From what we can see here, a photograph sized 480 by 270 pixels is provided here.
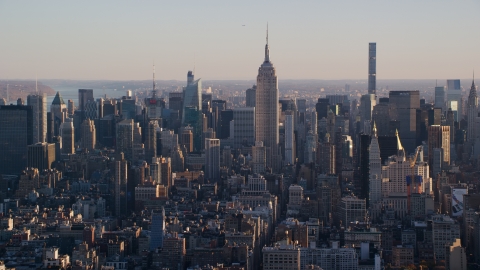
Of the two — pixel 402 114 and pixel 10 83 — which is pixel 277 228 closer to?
pixel 10 83

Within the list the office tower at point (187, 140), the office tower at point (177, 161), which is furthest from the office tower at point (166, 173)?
the office tower at point (187, 140)

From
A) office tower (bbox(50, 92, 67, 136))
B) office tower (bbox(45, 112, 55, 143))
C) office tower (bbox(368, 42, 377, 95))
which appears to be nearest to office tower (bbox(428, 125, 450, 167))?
office tower (bbox(368, 42, 377, 95))

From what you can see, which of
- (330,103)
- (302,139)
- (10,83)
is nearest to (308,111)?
(330,103)

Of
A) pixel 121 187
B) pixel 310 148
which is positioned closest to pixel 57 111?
pixel 310 148

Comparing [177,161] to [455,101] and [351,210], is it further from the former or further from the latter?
[351,210]

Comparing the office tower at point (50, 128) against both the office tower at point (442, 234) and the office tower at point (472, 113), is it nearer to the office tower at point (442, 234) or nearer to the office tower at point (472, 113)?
the office tower at point (472, 113)
